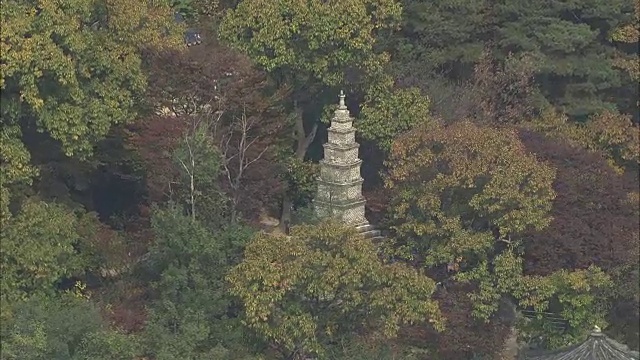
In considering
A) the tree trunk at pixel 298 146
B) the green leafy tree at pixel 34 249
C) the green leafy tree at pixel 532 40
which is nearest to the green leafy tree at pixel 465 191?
the tree trunk at pixel 298 146

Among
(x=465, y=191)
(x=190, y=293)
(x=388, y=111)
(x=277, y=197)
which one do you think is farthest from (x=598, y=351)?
(x=277, y=197)

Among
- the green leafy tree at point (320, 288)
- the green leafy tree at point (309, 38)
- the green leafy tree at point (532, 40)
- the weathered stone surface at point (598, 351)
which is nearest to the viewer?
the weathered stone surface at point (598, 351)

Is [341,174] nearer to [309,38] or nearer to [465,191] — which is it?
[309,38]

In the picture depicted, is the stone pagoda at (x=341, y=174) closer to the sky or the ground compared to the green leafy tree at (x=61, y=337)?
closer to the sky

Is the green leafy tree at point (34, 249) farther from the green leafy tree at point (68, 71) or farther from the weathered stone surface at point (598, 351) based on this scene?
the weathered stone surface at point (598, 351)

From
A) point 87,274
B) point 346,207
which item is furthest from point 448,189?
point 87,274

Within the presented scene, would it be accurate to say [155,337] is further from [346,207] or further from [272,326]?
[346,207]
